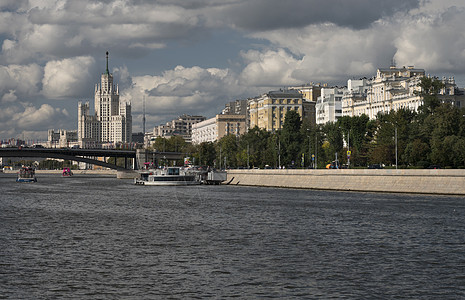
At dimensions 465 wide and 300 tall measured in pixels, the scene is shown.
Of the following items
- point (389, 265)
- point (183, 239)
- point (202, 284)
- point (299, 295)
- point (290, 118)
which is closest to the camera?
point (299, 295)

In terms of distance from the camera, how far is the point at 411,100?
15662cm

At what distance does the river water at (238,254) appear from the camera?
26.1m

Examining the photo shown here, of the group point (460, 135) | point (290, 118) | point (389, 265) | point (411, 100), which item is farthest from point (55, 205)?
point (411, 100)

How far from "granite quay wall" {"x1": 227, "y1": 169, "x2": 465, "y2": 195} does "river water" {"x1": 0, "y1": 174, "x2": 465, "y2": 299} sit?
13931 millimetres

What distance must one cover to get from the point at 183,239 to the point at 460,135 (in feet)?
222

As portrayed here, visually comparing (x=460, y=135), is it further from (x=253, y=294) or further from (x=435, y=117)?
(x=253, y=294)

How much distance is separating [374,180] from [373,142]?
46183 mm

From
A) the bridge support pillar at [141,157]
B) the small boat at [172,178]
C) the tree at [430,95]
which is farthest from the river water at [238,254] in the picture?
the bridge support pillar at [141,157]

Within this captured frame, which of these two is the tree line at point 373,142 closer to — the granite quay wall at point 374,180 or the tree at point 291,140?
the tree at point 291,140

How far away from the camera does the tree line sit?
100625 millimetres

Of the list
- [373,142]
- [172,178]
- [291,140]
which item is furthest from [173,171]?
[373,142]

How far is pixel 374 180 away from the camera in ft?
278

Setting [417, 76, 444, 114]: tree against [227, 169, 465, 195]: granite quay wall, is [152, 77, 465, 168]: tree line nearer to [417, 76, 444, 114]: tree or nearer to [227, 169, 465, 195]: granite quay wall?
[417, 76, 444, 114]: tree

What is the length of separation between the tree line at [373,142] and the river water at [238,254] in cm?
4268
